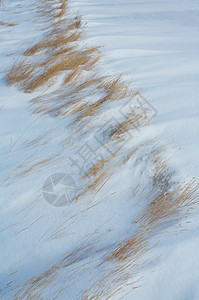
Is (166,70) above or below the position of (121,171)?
above

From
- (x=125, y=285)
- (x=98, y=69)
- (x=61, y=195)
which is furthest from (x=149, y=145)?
(x=98, y=69)

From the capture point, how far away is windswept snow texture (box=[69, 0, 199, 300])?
953 millimetres

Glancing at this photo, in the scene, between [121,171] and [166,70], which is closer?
[121,171]

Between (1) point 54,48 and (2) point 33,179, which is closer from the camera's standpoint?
(2) point 33,179

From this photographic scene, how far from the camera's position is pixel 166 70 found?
2062 mm

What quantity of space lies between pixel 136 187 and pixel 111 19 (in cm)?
297

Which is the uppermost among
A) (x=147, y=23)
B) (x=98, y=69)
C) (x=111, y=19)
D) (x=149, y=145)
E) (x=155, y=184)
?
(x=111, y=19)

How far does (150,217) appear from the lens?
3.56 ft

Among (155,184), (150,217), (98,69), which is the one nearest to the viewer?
(150,217)

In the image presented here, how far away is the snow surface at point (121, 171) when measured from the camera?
0.97m

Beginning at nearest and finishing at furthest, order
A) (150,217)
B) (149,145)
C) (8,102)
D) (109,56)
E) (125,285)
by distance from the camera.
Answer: (125,285) < (150,217) < (149,145) < (8,102) < (109,56)

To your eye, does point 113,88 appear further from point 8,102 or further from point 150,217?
point 150,217

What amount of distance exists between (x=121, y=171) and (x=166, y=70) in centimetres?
124

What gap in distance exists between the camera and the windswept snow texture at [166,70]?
95 cm
